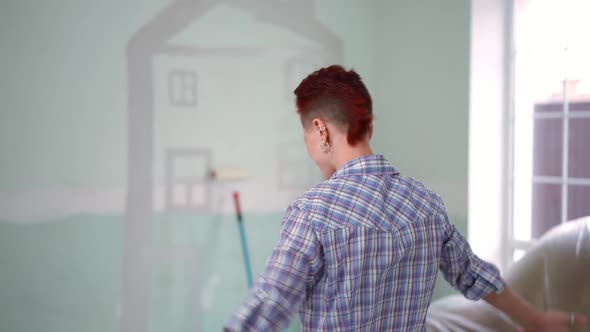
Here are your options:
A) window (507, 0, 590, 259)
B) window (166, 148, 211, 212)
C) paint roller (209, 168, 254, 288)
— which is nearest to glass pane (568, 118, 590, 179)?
window (507, 0, 590, 259)

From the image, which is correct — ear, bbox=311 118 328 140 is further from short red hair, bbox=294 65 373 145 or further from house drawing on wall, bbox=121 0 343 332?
house drawing on wall, bbox=121 0 343 332

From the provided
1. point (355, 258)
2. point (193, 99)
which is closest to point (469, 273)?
point (355, 258)

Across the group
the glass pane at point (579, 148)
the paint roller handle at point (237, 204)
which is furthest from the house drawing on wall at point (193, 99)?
the glass pane at point (579, 148)

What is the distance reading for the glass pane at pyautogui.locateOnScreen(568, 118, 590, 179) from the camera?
8.50ft

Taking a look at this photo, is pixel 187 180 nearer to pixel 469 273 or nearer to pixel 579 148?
pixel 469 273

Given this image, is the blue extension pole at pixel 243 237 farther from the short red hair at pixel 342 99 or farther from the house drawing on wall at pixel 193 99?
the short red hair at pixel 342 99

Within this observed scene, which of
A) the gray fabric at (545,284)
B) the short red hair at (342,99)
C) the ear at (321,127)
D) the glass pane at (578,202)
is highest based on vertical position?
the short red hair at (342,99)

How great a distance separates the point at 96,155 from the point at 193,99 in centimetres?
52

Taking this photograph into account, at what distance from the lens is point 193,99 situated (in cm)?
275

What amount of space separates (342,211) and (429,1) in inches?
80.4

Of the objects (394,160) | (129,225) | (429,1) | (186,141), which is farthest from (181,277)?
(429,1)

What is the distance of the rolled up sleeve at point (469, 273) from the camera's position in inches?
57.5

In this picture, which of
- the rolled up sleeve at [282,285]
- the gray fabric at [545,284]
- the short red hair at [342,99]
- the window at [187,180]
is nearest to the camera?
the rolled up sleeve at [282,285]

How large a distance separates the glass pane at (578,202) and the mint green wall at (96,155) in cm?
46
